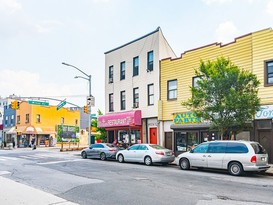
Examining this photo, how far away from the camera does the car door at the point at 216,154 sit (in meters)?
14.6

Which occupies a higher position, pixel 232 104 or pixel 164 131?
pixel 232 104

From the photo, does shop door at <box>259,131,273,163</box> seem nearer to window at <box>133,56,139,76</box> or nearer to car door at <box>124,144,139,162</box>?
car door at <box>124,144,139,162</box>

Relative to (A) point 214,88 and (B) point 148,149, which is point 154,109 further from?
(A) point 214,88

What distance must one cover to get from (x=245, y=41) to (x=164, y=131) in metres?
9.10

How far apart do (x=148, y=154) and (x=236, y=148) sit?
19.2 feet

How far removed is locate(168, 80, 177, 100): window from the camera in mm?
23641

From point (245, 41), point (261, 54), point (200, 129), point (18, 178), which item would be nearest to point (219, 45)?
point (245, 41)

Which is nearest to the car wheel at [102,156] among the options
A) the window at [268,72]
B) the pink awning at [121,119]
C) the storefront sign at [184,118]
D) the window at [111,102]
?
the pink awning at [121,119]

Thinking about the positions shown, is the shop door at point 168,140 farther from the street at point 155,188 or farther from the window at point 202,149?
the street at point 155,188

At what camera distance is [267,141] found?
17844 mm

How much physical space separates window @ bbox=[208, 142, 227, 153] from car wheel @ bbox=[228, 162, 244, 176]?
2.49ft

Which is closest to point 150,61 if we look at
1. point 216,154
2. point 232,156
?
point 216,154

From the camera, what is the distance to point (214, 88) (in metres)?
15.8

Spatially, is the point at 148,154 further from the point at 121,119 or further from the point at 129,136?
the point at 121,119
